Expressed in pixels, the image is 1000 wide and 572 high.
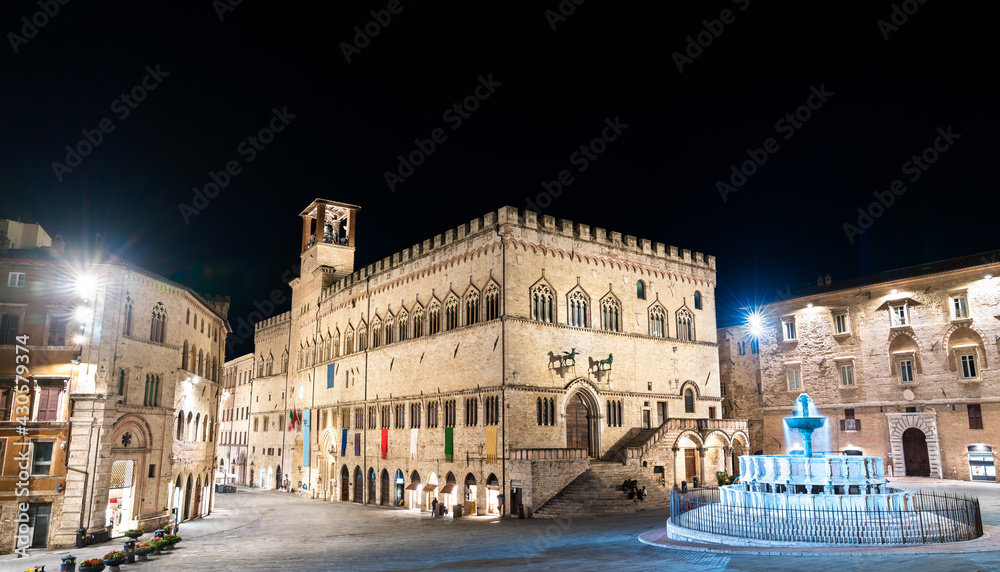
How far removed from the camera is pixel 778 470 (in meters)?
21.8

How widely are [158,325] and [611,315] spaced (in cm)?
2297

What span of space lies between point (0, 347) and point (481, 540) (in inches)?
795

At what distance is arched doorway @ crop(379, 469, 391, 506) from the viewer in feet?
139

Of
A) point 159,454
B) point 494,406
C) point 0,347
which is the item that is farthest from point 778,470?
point 0,347

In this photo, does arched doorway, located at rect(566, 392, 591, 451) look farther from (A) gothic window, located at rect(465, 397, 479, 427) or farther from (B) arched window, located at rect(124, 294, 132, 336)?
(B) arched window, located at rect(124, 294, 132, 336)

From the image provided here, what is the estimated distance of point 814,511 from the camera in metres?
19.1

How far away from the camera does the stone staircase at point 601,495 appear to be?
102 feet

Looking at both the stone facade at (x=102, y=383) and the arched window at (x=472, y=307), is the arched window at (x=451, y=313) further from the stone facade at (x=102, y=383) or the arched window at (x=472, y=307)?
the stone facade at (x=102, y=383)

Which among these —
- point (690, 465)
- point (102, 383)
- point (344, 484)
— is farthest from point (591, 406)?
point (102, 383)

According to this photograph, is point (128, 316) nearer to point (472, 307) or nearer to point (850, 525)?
point (472, 307)

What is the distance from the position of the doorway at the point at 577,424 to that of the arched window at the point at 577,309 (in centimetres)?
383

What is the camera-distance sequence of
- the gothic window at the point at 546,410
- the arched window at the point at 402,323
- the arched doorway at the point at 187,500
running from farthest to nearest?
the arched window at the point at 402,323 < the arched doorway at the point at 187,500 < the gothic window at the point at 546,410

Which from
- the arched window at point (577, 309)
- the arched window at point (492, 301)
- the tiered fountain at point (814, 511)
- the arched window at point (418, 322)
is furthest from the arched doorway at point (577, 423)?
the tiered fountain at point (814, 511)

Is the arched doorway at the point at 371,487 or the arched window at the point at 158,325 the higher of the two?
the arched window at the point at 158,325
